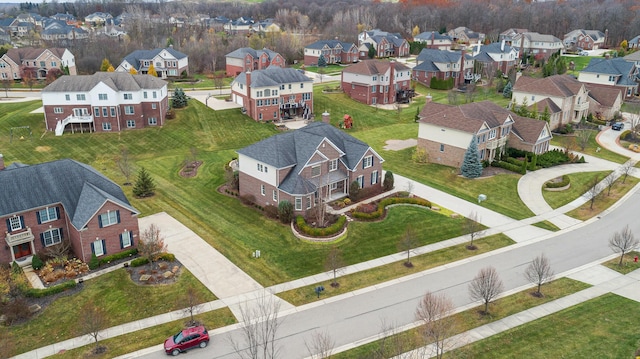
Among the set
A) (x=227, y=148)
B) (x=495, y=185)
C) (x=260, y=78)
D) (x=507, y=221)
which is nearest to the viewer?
(x=507, y=221)

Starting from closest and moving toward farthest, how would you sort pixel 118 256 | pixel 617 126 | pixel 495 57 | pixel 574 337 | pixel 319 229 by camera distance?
pixel 574 337 → pixel 118 256 → pixel 319 229 → pixel 617 126 → pixel 495 57

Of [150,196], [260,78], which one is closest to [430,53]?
[260,78]

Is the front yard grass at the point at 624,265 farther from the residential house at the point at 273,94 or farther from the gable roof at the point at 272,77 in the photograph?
the gable roof at the point at 272,77

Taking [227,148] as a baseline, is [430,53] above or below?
above

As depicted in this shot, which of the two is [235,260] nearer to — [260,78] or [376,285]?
[376,285]

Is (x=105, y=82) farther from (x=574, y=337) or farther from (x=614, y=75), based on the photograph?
(x=614, y=75)

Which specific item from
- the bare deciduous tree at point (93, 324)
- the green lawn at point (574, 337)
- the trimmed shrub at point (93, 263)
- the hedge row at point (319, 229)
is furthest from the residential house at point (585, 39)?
the bare deciduous tree at point (93, 324)

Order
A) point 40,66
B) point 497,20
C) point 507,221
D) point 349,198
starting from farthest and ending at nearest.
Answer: point 497,20 < point 40,66 < point 349,198 < point 507,221

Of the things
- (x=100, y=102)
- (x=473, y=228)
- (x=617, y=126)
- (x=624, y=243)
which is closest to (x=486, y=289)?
(x=473, y=228)
